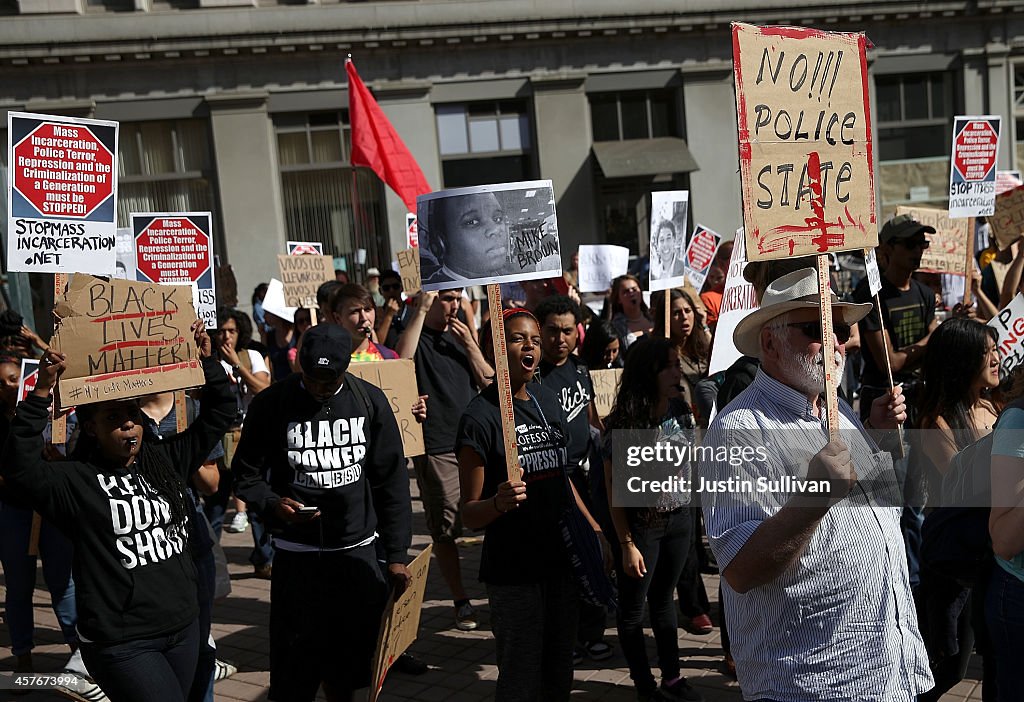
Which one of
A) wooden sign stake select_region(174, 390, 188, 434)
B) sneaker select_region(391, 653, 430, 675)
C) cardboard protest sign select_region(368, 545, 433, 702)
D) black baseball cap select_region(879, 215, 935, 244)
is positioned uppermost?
black baseball cap select_region(879, 215, 935, 244)

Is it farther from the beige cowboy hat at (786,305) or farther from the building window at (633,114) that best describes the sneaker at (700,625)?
the building window at (633,114)

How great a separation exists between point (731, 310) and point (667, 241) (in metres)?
2.09

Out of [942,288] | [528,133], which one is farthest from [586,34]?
[942,288]

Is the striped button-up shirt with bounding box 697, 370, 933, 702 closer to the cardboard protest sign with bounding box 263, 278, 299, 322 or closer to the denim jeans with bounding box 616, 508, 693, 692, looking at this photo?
the denim jeans with bounding box 616, 508, 693, 692

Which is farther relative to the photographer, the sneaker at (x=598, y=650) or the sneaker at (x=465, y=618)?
the sneaker at (x=465, y=618)

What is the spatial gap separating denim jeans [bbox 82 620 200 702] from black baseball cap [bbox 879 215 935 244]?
16.3 feet

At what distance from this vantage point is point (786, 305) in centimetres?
278

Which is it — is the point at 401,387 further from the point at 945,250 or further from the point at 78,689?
the point at 945,250

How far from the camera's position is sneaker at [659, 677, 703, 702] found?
4812mm

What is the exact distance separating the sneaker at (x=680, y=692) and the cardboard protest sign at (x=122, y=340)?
279 cm

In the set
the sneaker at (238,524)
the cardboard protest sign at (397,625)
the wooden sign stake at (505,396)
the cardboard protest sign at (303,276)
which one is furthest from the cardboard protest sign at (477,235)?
the sneaker at (238,524)

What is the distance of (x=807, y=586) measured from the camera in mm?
2652

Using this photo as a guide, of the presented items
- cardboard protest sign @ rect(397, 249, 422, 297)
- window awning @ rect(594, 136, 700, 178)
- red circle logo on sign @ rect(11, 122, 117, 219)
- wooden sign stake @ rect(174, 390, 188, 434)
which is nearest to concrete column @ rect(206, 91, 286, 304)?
window awning @ rect(594, 136, 700, 178)

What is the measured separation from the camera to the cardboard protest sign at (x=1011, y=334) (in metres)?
4.87
